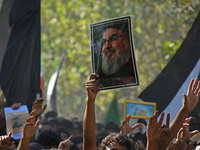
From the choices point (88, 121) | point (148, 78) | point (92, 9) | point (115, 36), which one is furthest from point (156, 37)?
point (88, 121)

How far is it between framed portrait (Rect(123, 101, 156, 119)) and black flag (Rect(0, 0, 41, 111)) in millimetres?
1327

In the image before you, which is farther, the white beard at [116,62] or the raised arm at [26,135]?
the white beard at [116,62]

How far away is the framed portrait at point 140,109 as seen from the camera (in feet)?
19.4

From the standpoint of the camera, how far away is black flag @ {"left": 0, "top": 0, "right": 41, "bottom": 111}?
648cm

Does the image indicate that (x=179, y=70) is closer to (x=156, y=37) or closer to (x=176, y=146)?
(x=176, y=146)

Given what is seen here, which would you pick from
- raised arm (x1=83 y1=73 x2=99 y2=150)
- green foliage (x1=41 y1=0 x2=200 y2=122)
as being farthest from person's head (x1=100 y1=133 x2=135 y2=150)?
green foliage (x1=41 y1=0 x2=200 y2=122)

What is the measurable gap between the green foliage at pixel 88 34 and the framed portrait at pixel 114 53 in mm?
12352

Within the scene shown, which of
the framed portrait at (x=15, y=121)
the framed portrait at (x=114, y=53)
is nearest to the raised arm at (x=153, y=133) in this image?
the framed portrait at (x=114, y=53)

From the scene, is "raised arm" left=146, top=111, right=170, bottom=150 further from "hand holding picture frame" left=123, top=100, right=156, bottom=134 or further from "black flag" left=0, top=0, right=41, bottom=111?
"black flag" left=0, top=0, right=41, bottom=111

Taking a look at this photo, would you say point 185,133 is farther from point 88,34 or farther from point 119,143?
point 88,34

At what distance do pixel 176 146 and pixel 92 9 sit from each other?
50.2 ft

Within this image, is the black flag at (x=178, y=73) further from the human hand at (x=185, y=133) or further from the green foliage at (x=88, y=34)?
the green foliage at (x=88, y=34)

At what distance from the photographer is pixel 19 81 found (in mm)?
6566

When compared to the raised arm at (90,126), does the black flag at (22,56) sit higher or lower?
higher
